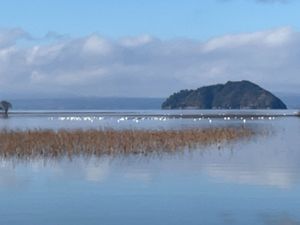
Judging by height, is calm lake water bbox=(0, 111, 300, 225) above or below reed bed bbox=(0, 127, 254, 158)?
below

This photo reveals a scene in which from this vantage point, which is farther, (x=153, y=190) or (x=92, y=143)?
(x=92, y=143)

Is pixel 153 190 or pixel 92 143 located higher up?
pixel 92 143

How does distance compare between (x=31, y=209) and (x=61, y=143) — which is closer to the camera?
(x=31, y=209)

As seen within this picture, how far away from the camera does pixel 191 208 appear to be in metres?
16.2

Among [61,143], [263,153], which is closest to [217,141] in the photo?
[263,153]

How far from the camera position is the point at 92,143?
3219cm

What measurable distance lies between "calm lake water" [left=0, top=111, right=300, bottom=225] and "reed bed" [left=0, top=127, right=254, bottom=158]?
213 centimetres

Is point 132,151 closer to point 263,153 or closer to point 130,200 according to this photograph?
point 263,153

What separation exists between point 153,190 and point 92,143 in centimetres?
1336

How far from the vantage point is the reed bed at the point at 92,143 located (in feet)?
98.2

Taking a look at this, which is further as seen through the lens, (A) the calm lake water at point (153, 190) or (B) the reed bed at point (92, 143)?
(B) the reed bed at point (92, 143)

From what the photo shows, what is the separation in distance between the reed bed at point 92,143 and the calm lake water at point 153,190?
213cm

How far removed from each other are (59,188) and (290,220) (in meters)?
7.26

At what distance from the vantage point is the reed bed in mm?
29944
